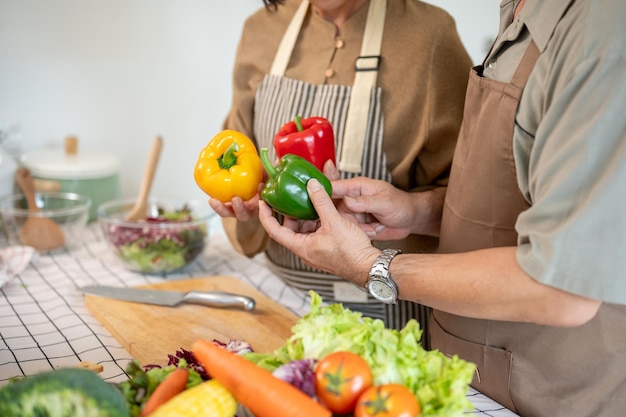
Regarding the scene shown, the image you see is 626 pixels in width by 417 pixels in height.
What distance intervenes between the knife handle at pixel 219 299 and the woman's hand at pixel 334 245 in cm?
29

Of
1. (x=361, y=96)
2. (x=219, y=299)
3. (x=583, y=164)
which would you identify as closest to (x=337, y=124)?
(x=361, y=96)

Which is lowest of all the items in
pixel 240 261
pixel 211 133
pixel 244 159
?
pixel 240 261

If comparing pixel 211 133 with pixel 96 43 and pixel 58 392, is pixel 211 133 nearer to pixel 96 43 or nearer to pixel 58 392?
pixel 96 43

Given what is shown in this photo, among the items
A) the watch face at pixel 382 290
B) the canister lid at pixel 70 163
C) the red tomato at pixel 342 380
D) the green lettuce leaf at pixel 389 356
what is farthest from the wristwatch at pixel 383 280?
the canister lid at pixel 70 163

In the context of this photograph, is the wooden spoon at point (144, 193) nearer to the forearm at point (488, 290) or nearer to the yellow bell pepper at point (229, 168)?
the yellow bell pepper at point (229, 168)

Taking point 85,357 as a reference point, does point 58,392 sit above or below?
above

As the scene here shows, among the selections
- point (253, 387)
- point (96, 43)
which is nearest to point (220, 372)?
point (253, 387)

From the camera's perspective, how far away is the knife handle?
147cm

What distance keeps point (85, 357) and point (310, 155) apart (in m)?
0.61

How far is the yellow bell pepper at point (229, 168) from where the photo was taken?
1.44 metres

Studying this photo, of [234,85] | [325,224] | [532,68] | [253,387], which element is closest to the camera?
[253,387]

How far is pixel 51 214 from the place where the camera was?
188 cm

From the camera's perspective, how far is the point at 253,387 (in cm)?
84

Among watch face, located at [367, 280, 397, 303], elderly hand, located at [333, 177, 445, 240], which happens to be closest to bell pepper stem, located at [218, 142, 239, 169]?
elderly hand, located at [333, 177, 445, 240]
